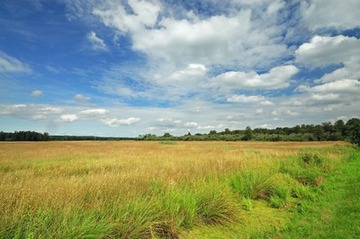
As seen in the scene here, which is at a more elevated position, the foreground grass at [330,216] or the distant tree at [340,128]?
the distant tree at [340,128]

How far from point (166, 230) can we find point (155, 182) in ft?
7.87

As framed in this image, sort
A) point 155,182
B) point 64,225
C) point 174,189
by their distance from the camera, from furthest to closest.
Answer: point 155,182 → point 174,189 → point 64,225

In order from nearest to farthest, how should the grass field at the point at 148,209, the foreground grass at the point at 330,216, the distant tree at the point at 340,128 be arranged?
1. the grass field at the point at 148,209
2. the foreground grass at the point at 330,216
3. the distant tree at the point at 340,128

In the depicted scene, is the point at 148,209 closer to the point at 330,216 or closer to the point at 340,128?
the point at 330,216

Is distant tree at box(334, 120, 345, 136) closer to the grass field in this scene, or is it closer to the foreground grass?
the foreground grass

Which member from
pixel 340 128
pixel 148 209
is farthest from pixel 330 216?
pixel 340 128

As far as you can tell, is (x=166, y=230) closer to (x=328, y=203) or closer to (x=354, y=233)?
(x=354, y=233)

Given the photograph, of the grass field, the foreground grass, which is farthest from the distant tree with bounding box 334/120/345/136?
the grass field

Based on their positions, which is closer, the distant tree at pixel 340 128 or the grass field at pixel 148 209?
the grass field at pixel 148 209

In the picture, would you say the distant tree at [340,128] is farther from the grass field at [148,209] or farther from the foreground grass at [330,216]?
the grass field at [148,209]

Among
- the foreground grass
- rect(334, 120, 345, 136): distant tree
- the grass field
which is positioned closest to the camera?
the grass field

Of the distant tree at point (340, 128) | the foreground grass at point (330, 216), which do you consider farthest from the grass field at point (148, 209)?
the distant tree at point (340, 128)

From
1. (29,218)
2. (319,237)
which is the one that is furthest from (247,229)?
(29,218)

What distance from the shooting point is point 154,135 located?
493 feet
